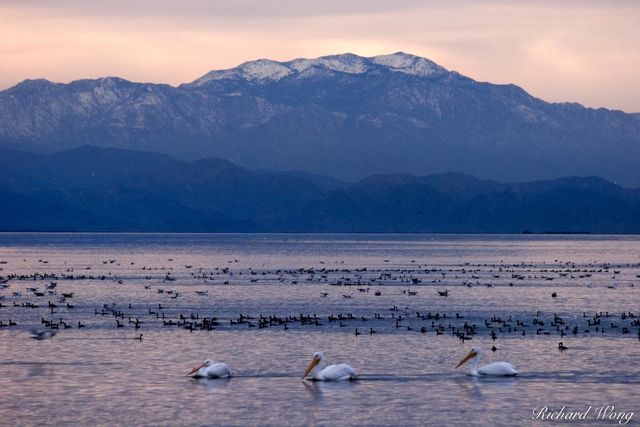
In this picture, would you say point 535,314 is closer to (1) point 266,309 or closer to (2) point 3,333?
(1) point 266,309

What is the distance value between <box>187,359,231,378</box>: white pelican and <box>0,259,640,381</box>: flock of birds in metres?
0.03

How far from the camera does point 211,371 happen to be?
35469mm

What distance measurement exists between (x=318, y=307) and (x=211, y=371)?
1189 inches

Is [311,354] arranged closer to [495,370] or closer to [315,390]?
[315,390]

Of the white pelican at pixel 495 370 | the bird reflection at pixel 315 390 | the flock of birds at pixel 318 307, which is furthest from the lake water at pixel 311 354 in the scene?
the white pelican at pixel 495 370

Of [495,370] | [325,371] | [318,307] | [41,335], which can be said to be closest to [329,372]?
[325,371]

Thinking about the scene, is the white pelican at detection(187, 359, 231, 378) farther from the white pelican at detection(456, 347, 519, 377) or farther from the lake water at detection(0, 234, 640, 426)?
the white pelican at detection(456, 347, 519, 377)

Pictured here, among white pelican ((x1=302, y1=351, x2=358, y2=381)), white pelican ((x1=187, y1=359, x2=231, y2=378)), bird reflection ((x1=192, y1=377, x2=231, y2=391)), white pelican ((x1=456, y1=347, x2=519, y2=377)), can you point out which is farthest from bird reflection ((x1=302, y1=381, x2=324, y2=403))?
white pelican ((x1=456, y1=347, x2=519, y2=377))

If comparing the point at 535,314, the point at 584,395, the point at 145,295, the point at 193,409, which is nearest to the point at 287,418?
the point at 193,409

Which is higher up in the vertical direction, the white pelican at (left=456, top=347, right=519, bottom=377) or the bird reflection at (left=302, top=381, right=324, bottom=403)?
the white pelican at (left=456, top=347, right=519, bottom=377)

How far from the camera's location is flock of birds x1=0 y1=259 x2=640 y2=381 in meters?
50.0

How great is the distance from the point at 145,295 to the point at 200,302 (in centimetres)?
715

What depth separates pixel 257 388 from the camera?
34.1 m

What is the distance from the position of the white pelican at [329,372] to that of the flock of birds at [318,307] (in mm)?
29
